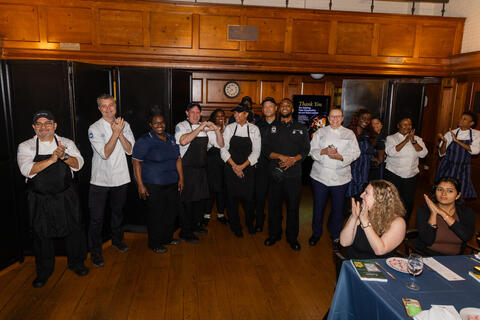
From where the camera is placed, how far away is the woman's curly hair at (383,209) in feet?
7.85

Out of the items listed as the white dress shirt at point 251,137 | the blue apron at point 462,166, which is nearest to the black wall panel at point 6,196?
the white dress shirt at point 251,137

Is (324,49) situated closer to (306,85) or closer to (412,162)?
(306,85)

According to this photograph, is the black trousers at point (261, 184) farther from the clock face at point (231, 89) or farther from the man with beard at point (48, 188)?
the clock face at point (231, 89)

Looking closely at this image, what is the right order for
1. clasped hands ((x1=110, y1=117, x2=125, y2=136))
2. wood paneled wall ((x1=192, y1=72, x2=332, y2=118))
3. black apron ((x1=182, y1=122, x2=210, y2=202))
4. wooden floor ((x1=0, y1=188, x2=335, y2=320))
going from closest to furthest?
wooden floor ((x1=0, y1=188, x2=335, y2=320)), clasped hands ((x1=110, y1=117, x2=125, y2=136)), black apron ((x1=182, y1=122, x2=210, y2=202)), wood paneled wall ((x1=192, y1=72, x2=332, y2=118))

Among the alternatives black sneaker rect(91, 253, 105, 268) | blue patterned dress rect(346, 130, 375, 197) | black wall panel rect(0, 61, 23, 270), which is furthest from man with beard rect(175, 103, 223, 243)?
blue patterned dress rect(346, 130, 375, 197)

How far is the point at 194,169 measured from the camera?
4.20 metres

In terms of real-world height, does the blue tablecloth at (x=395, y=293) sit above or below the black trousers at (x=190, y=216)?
above

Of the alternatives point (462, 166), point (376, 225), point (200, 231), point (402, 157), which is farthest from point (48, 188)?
point (462, 166)

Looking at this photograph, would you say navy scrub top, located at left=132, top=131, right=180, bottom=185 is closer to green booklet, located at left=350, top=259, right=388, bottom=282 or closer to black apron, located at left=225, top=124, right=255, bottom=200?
black apron, located at left=225, top=124, right=255, bottom=200

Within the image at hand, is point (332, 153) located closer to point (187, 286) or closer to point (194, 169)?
point (194, 169)

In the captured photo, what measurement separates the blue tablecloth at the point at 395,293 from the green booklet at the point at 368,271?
0.09 feet

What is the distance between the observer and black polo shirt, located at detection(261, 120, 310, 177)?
4.02 meters

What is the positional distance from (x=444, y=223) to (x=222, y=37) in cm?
483

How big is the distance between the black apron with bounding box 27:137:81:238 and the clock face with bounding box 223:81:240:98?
182 inches
